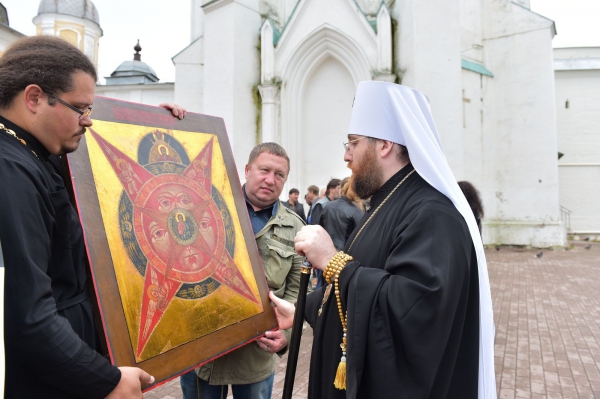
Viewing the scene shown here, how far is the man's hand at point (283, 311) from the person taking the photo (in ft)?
6.94

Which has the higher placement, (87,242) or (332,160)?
(332,160)

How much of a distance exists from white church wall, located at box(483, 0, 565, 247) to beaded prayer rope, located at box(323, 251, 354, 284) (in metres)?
14.8

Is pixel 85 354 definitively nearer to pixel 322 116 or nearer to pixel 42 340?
pixel 42 340

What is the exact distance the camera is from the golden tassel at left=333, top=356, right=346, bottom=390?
1.60 m

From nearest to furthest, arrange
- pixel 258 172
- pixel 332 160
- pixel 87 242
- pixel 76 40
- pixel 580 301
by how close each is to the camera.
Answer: pixel 87 242, pixel 258 172, pixel 580 301, pixel 332 160, pixel 76 40

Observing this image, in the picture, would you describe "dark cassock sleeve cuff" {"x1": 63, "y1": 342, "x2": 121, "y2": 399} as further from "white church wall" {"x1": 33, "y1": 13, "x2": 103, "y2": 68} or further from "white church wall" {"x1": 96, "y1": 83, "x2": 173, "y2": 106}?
"white church wall" {"x1": 33, "y1": 13, "x2": 103, "y2": 68}

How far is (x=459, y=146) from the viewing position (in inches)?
466

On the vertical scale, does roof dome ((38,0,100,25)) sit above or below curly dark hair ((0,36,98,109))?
above

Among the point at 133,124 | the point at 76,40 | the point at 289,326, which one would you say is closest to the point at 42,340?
the point at 133,124

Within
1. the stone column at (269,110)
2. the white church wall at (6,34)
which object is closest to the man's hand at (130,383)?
the stone column at (269,110)

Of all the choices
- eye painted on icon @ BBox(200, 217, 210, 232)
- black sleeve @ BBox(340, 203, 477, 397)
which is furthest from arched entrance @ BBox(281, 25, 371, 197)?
black sleeve @ BBox(340, 203, 477, 397)

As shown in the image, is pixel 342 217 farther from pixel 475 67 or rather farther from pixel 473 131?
pixel 475 67

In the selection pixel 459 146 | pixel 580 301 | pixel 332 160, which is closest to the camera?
pixel 580 301

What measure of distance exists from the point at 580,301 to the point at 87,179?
861 centimetres
